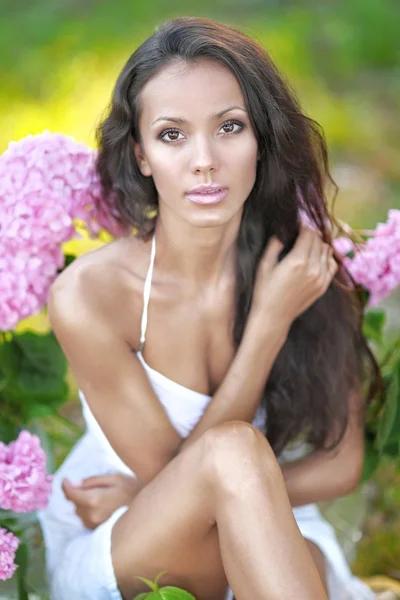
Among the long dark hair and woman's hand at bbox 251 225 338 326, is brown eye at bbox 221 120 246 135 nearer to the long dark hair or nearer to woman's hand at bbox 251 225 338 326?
the long dark hair

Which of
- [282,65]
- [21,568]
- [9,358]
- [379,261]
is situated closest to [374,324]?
[379,261]

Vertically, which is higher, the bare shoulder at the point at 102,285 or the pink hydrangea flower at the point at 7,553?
the bare shoulder at the point at 102,285

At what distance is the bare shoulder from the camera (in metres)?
2.09

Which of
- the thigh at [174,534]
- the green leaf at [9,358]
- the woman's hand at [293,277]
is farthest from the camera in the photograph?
the green leaf at [9,358]

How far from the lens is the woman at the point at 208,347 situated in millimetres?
1935

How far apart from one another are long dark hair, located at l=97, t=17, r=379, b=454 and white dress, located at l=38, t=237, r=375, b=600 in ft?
0.43

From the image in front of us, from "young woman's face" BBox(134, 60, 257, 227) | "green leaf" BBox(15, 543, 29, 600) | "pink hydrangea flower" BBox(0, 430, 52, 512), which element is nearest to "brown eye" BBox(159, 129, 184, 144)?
"young woman's face" BBox(134, 60, 257, 227)

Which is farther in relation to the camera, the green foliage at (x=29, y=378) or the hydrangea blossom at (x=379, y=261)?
the green foliage at (x=29, y=378)

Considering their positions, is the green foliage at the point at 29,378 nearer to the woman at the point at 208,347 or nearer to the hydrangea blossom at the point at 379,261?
the woman at the point at 208,347

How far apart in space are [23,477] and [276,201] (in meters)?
0.85

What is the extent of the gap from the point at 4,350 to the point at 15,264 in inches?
14.1

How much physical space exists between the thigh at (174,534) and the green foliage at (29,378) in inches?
19.1

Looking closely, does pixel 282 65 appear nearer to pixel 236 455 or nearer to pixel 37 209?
pixel 37 209

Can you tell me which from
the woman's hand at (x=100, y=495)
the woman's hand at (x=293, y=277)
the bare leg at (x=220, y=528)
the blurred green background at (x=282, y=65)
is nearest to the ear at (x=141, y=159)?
the woman's hand at (x=293, y=277)
